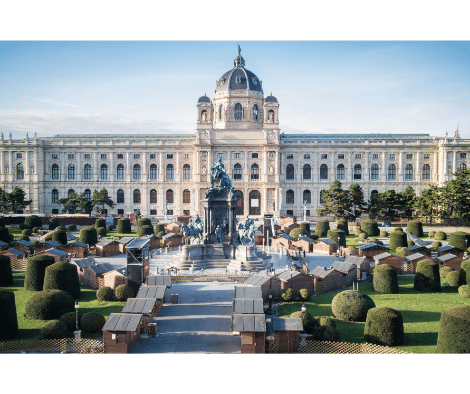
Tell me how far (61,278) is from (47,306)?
12.1 feet

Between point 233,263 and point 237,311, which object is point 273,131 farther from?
point 237,311

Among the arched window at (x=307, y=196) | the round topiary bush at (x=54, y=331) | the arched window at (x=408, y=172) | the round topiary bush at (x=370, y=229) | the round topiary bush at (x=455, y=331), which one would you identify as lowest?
the round topiary bush at (x=54, y=331)

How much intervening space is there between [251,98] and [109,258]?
4554 centimetres

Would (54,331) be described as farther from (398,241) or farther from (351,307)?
(398,241)

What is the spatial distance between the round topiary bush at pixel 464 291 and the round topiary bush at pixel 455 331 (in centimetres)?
1039

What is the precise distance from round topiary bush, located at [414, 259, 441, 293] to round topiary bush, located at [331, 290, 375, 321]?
24.3ft

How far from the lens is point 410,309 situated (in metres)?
22.9

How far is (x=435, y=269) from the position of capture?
26891 mm

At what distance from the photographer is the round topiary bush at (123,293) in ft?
79.9

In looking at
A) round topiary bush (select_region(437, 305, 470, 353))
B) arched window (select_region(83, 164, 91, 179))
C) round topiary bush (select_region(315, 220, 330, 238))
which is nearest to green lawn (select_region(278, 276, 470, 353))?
round topiary bush (select_region(437, 305, 470, 353))

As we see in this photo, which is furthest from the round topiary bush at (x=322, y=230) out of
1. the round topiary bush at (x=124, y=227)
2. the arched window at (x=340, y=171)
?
the arched window at (x=340, y=171)

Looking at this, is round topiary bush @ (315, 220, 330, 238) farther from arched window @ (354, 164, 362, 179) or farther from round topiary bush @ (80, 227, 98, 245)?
arched window @ (354, 164, 362, 179)

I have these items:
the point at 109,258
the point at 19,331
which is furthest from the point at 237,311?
the point at 109,258

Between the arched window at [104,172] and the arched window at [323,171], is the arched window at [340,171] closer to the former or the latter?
the arched window at [323,171]
